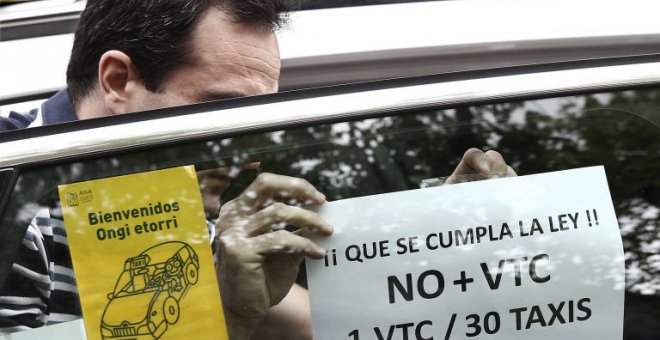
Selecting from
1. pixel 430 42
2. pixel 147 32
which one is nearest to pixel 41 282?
pixel 147 32

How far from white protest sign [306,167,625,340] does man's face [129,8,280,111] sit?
27.4 inches

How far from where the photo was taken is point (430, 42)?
266 cm

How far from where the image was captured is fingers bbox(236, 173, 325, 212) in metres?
1.66

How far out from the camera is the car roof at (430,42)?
265 cm

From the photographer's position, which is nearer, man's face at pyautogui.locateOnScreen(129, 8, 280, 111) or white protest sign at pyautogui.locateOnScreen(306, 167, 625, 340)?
white protest sign at pyautogui.locateOnScreen(306, 167, 625, 340)

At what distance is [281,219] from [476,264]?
1.14ft

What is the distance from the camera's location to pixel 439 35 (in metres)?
2.67

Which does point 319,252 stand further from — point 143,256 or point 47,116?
point 47,116

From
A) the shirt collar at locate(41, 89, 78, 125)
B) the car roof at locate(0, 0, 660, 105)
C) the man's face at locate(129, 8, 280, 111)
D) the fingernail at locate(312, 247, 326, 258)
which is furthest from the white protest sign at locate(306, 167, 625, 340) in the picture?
the car roof at locate(0, 0, 660, 105)

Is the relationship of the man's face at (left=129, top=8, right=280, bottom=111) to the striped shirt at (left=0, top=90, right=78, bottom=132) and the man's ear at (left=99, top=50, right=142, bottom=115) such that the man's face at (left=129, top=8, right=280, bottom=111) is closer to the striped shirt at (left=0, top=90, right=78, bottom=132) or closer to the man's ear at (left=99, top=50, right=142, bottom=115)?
the man's ear at (left=99, top=50, right=142, bottom=115)

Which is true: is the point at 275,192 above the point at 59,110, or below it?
below

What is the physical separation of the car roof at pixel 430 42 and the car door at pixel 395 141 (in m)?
0.87

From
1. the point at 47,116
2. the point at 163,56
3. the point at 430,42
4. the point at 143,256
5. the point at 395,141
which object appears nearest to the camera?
the point at 143,256

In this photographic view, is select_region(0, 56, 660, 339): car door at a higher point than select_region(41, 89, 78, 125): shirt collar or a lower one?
lower
